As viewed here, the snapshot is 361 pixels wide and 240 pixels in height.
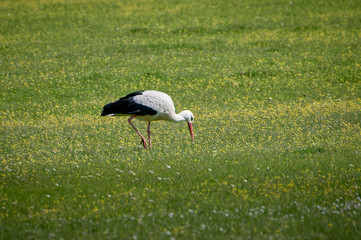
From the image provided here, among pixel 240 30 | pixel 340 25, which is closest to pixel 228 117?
pixel 240 30

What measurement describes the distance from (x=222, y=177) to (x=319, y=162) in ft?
7.37

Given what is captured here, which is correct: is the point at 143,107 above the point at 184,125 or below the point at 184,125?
above

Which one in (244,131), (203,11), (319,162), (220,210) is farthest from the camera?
(203,11)

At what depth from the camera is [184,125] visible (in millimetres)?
13977

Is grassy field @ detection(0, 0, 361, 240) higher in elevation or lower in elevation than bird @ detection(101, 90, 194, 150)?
lower

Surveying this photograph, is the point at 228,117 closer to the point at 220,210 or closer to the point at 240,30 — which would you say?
the point at 220,210

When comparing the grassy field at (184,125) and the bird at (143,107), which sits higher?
the bird at (143,107)

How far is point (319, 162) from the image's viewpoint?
1015cm

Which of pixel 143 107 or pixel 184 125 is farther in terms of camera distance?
pixel 184 125

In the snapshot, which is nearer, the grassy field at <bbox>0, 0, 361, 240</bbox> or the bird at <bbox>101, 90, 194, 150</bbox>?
the grassy field at <bbox>0, 0, 361, 240</bbox>

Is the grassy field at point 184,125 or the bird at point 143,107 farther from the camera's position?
the bird at point 143,107

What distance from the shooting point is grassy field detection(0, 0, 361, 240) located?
7406 mm

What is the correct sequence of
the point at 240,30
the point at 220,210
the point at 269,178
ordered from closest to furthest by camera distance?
the point at 220,210 < the point at 269,178 < the point at 240,30

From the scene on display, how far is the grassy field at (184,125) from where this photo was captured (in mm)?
7406
